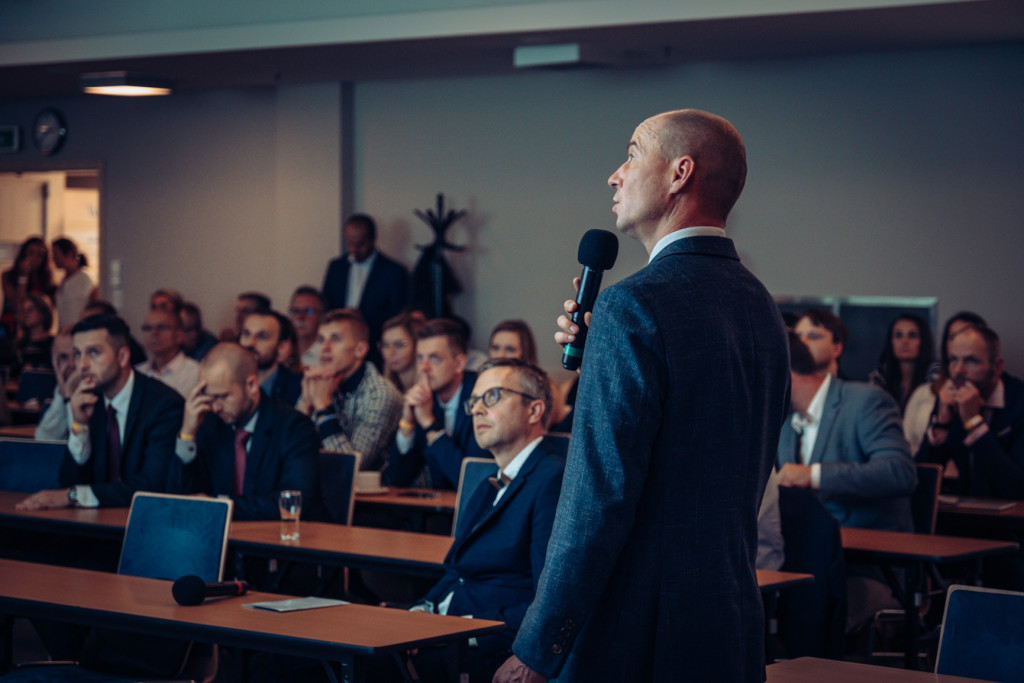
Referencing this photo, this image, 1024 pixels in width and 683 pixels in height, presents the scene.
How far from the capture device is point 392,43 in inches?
303

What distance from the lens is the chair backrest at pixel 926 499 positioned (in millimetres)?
4773

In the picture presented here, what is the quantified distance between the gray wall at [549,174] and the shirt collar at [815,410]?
3496mm

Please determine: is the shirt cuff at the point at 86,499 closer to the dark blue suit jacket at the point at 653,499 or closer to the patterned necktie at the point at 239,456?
the patterned necktie at the point at 239,456

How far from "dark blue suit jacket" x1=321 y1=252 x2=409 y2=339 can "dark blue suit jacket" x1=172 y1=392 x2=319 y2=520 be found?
4505mm

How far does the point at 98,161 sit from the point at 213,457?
693 centimetres

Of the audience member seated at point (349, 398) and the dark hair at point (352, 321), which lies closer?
the audience member seated at point (349, 398)

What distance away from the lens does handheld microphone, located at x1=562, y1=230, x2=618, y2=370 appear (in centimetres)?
204

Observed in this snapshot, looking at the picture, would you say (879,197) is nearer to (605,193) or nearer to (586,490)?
(605,193)

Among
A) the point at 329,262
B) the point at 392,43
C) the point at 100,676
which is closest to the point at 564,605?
the point at 100,676

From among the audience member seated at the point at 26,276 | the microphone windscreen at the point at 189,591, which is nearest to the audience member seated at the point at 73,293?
the audience member seated at the point at 26,276

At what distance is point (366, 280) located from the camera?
9.19m

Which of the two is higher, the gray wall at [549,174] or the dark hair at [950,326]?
the gray wall at [549,174]

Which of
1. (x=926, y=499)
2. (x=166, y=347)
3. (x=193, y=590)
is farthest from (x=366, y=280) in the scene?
(x=193, y=590)

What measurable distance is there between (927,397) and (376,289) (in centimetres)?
432
